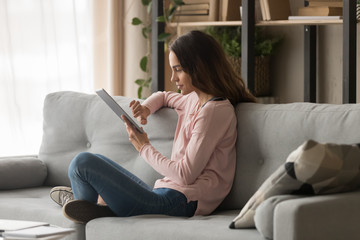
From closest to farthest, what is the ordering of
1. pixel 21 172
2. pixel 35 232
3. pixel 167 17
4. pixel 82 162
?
1. pixel 35 232
2. pixel 82 162
3. pixel 21 172
4. pixel 167 17

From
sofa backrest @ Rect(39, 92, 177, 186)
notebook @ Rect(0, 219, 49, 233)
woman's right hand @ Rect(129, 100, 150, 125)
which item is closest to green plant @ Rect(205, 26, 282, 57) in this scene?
sofa backrest @ Rect(39, 92, 177, 186)

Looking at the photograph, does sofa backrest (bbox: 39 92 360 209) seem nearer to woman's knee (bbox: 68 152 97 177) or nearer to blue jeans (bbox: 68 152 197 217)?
blue jeans (bbox: 68 152 197 217)

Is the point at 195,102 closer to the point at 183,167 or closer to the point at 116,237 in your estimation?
the point at 183,167

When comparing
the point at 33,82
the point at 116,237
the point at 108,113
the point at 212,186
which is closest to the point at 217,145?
the point at 212,186

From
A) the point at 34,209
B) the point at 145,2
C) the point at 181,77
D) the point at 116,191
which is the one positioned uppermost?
the point at 145,2

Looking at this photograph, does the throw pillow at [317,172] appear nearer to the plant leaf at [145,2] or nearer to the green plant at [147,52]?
the green plant at [147,52]

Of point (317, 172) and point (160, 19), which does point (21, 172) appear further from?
→ point (317, 172)

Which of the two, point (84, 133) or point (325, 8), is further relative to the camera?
point (325, 8)

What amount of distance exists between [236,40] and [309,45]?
Answer: 0.46 m

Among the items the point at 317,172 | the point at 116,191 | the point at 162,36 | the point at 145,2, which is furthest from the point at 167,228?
the point at 145,2

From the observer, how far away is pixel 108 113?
3256 millimetres

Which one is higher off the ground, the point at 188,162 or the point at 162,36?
the point at 162,36

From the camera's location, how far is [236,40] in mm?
4281

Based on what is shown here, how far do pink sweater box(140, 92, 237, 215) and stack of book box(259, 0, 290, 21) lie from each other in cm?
116
